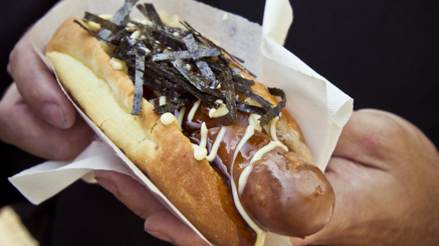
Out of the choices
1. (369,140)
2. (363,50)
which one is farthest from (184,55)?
(363,50)

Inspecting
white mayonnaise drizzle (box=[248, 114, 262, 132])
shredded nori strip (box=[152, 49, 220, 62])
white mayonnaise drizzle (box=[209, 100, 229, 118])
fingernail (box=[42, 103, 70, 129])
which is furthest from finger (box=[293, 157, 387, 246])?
fingernail (box=[42, 103, 70, 129])

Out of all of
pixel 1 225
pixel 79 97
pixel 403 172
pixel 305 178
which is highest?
pixel 305 178

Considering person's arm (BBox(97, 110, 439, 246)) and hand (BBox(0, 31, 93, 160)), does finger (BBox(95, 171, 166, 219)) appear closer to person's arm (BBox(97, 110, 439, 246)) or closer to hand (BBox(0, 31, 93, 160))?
person's arm (BBox(97, 110, 439, 246))

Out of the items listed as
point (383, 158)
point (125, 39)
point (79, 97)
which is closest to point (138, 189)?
point (79, 97)

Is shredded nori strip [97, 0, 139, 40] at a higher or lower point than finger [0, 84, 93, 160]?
higher

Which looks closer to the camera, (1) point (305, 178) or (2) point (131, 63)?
(1) point (305, 178)

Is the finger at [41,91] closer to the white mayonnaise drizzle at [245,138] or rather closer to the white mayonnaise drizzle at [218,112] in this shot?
the white mayonnaise drizzle at [218,112]

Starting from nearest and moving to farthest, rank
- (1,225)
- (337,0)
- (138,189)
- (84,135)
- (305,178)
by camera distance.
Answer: (305,178) → (138,189) → (84,135) → (337,0) → (1,225)

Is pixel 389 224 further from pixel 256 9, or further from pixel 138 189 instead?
pixel 256 9
